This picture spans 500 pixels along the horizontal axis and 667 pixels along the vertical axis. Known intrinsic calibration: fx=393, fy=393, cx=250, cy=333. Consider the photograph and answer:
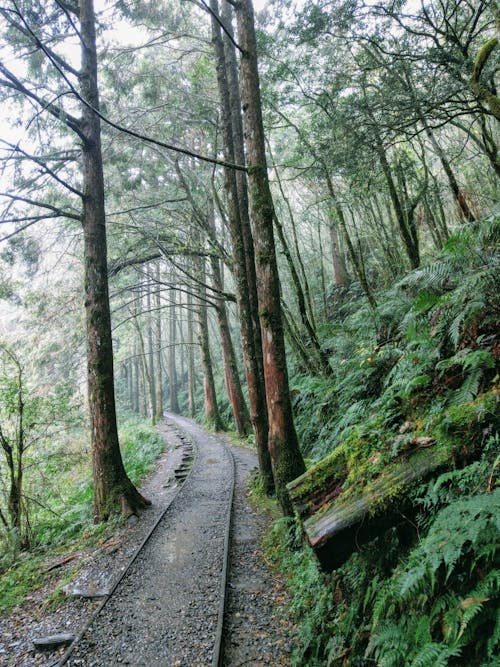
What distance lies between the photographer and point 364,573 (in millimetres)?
3221

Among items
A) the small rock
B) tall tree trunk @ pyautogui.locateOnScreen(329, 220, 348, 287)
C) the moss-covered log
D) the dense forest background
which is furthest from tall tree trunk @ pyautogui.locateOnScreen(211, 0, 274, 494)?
tall tree trunk @ pyautogui.locateOnScreen(329, 220, 348, 287)

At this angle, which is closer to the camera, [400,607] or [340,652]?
[400,607]

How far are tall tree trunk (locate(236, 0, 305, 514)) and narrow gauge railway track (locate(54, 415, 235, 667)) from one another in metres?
1.60

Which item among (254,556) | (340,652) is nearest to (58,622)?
(254,556)

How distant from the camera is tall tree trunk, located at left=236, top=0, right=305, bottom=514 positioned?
6.32m

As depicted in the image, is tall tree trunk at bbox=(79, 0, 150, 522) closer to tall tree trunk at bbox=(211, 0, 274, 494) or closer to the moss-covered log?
tall tree trunk at bbox=(211, 0, 274, 494)

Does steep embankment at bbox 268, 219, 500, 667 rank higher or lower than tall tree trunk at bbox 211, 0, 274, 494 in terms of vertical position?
lower

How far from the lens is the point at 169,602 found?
15.7ft

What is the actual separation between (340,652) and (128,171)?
13946mm

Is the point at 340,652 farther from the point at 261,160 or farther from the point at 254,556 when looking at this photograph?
the point at 261,160

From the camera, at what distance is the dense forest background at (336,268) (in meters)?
2.73

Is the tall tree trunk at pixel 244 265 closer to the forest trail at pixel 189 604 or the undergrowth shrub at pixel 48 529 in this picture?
the forest trail at pixel 189 604

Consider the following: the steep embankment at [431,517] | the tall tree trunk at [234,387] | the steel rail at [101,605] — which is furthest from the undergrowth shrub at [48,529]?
the tall tree trunk at [234,387]

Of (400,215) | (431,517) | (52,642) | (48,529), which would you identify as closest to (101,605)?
(52,642)
